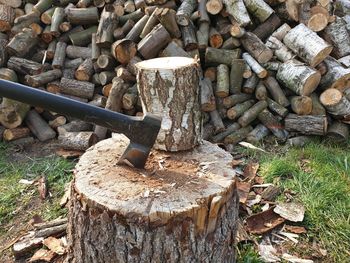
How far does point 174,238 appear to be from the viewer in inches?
77.6

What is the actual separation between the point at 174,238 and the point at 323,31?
3592 mm

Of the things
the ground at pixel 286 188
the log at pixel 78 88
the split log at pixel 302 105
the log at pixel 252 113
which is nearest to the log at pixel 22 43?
the log at pixel 78 88

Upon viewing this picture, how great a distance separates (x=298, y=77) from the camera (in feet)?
13.8

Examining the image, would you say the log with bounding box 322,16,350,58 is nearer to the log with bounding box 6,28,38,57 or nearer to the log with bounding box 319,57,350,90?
the log with bounding box 319,57,350,90

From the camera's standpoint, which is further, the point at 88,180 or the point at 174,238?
the point at 88,180

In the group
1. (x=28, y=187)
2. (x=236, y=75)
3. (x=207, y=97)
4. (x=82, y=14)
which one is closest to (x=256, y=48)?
(x=236, y=75)

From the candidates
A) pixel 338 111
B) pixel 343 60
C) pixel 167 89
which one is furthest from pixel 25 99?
pixel 343 60

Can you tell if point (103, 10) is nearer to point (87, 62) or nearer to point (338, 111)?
point (87, 62)

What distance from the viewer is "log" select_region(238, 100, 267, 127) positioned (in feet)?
14.6

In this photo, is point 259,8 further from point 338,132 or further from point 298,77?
point 338,132

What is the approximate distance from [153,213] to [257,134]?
109 inches

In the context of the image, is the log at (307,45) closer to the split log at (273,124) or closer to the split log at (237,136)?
the split log at (273,124)

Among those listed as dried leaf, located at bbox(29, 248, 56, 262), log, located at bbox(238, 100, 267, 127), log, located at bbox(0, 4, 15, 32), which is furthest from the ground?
log, located at bbox(0, 4, 15, 32)

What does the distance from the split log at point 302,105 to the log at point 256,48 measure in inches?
22.7
